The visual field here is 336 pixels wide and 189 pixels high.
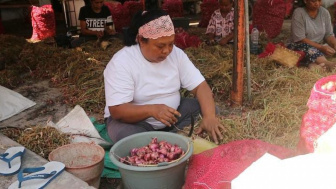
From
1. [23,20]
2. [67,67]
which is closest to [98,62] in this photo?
[67,67]

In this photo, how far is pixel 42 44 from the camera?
5961mm

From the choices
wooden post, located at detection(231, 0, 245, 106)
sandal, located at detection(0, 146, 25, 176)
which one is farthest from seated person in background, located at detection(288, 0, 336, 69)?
sandal, located at detection(0, 146, 25, 176)

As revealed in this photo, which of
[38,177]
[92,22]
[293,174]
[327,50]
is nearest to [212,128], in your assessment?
[38,177]

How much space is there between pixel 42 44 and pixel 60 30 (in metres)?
2.79

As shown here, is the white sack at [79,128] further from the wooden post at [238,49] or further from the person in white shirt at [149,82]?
the wooden post at [238,49]

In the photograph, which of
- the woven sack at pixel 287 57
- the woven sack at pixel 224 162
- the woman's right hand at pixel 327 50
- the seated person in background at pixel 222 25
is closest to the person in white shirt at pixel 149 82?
the woven sack at pixel 224 162

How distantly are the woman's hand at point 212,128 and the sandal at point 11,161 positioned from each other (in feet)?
4.26

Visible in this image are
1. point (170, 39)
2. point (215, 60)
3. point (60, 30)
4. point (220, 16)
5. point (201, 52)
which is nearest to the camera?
point (170, 39)

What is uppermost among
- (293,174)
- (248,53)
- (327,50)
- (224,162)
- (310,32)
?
(293,174)

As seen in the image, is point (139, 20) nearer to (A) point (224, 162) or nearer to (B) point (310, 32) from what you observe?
(A) point (224, 162)

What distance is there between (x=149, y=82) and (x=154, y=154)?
720 millimetres

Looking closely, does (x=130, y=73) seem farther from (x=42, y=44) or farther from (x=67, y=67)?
(x=42, y=44)

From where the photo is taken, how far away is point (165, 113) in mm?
2500

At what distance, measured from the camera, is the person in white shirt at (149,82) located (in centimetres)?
254
